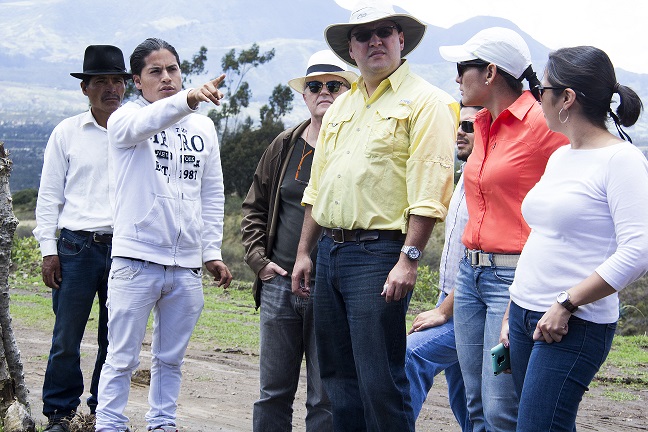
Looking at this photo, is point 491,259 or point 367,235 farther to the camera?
point 367,235

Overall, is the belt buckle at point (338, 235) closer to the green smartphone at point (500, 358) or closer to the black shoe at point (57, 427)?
the green smartphone at point (500, 358)

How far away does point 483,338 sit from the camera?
4.02 metres

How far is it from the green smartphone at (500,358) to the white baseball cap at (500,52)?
45.7 inches

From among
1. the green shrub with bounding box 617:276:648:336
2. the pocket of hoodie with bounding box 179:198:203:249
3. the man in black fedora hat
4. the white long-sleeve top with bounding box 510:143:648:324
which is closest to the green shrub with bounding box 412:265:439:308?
the green shrub with bounding box 617:276:648:336

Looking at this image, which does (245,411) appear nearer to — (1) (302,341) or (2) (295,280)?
(1) (302,341)

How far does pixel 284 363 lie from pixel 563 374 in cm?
198

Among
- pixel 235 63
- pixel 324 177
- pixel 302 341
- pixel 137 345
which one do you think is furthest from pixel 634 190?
pixel 235 63

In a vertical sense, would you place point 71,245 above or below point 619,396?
above

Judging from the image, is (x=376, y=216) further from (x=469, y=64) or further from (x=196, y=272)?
(x=196, y=272)

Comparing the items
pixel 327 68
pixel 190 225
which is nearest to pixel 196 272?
pixel 190 225

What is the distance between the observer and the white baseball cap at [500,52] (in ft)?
12.9

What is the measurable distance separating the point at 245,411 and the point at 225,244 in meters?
17.7

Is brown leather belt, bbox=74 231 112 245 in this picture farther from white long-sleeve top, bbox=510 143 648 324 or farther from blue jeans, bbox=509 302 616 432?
blue jeans, bbox=509 302 616 432

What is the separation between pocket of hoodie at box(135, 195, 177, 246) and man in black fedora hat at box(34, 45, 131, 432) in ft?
2.41
